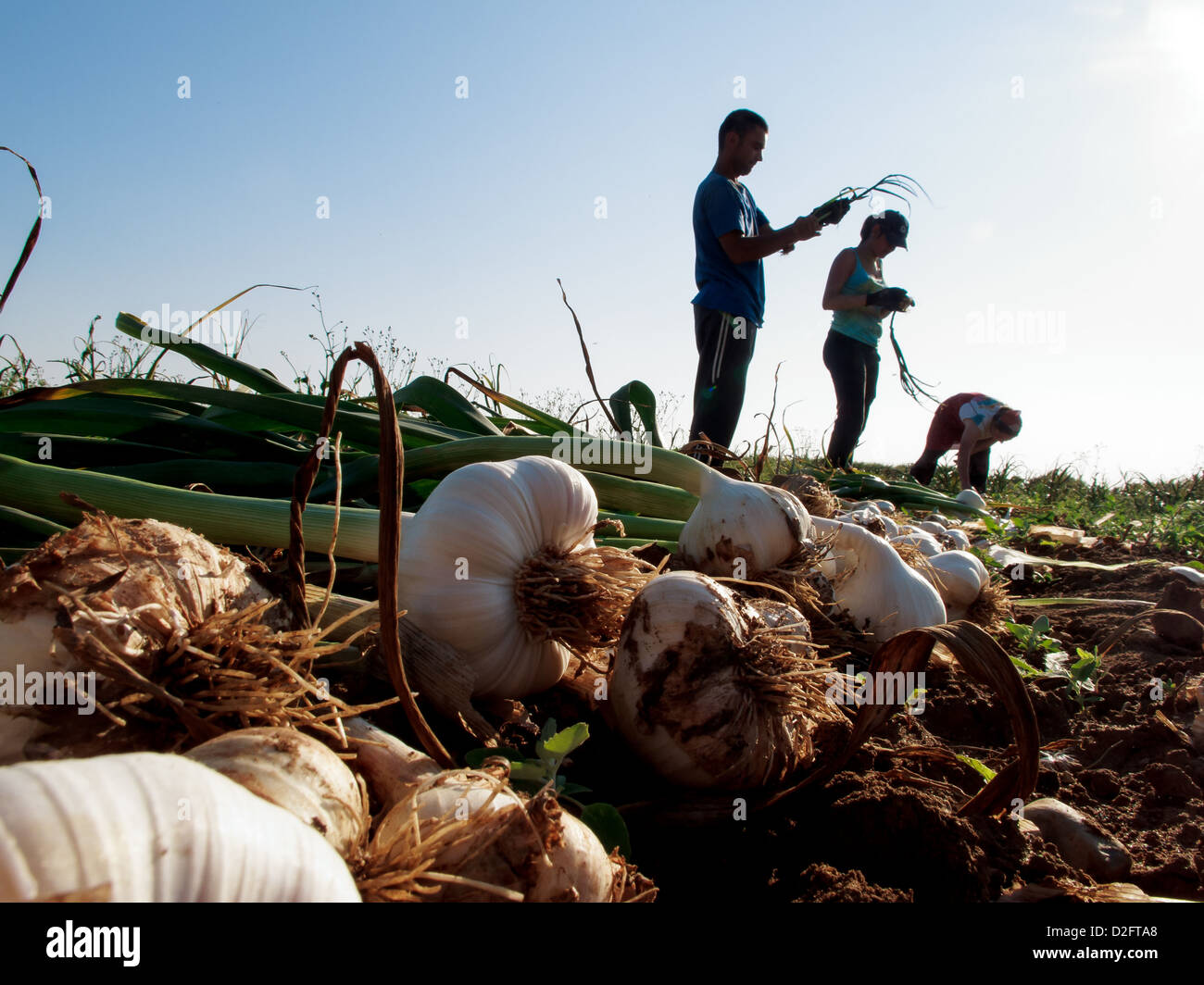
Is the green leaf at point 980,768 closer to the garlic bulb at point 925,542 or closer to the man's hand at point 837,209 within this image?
the garlic bulb at point 925,542

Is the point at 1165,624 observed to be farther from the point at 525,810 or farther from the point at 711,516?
the point at 525,810

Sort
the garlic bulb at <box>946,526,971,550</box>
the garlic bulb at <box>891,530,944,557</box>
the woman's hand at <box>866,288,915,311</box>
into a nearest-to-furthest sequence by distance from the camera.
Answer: the garlic bulb at <box>891,530,944,557</box>, the garlic bulb at <box>946,526,971,550</box>, the woman's hand at <box>866,288,915,311</box>

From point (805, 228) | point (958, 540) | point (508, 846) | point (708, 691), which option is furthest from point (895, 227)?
point (508, 846)

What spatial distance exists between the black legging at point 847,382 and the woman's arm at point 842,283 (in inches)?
10.8

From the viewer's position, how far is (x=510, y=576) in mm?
1273

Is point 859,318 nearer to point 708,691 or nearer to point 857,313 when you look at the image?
point 857,313

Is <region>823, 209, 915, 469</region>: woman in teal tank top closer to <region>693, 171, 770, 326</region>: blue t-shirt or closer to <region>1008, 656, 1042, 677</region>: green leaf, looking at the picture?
<region>693, 171, 770, 326</region>: blue t-shirt

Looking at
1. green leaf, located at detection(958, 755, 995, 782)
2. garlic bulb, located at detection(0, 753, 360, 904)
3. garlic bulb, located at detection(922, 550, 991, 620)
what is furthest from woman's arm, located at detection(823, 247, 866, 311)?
garlic bulb, located at detection(0, 753, 360, 904)

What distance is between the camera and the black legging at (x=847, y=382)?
5.65m

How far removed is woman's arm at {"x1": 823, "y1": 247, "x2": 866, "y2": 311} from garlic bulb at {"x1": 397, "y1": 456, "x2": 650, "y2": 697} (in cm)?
461

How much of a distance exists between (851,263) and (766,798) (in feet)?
16.5

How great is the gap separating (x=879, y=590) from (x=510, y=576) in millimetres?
1042

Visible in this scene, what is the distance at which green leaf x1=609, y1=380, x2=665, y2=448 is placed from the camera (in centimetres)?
272

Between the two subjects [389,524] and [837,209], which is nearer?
[389,524]
